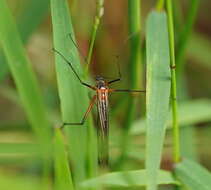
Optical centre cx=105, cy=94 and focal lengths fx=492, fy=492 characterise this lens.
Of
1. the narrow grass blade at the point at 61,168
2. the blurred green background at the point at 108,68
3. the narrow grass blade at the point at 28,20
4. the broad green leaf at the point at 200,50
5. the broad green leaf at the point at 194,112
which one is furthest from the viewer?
the broad green leaf at the point at 200,50

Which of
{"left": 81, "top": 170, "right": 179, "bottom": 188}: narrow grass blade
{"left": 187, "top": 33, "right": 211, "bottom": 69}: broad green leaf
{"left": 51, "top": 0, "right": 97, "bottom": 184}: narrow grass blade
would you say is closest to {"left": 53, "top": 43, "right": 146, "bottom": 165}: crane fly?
{"left": 51, "top": 0, "right": 97, "bottom": 184}: narrow grass blade

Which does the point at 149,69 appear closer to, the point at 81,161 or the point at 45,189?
the point at 81,161

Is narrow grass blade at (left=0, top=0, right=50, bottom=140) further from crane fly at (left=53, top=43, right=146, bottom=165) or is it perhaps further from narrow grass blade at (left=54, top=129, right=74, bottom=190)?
narrow grass blade at (left=54, top=129, right=74, bottom=190)

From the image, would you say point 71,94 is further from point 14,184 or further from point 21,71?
point 14,184

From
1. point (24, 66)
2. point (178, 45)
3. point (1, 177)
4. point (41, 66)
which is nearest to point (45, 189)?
point (1, 177)

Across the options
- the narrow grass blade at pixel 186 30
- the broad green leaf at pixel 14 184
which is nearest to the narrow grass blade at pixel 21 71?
the broad green leaf at pixel 14 184

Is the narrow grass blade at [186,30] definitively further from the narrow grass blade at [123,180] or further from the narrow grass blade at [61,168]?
the narrow grass blade at [61,168]
